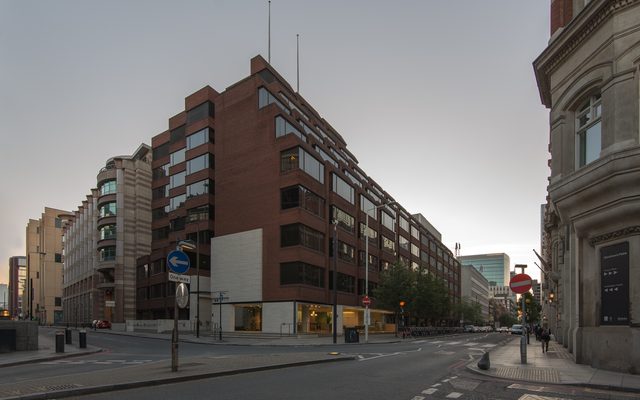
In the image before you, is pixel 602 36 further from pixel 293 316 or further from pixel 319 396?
pixel 293 316

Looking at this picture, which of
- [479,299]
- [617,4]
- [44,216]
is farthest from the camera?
[479,299]

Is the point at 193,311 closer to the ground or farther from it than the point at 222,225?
closer to the ground

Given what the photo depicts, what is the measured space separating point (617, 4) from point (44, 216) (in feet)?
468

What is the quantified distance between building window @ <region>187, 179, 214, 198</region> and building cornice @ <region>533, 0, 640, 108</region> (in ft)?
141

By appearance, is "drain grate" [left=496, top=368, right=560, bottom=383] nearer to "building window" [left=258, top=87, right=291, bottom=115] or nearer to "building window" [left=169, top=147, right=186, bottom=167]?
"building window" [left=258, top=87, right=291, bottom=115]

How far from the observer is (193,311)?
57.4 m

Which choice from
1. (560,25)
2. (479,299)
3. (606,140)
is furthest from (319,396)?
(479,299)

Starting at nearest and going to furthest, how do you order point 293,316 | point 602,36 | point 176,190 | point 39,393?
1. point 39,393
2. point 602,36
3. point 293,316
4. point 176,190

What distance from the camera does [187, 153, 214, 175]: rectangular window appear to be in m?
58.7

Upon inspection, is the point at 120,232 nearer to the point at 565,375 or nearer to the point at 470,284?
the point at 565,375

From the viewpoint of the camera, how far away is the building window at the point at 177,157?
216 ft

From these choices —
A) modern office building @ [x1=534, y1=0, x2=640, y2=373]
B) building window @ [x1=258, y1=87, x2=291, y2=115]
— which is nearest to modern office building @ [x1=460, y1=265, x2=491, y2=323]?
building window @ [x1=258, y1=87, x2=291, y2=115]

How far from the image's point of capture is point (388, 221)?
7669 cm

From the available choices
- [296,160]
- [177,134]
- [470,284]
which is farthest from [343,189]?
[470,284]
